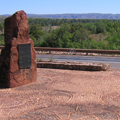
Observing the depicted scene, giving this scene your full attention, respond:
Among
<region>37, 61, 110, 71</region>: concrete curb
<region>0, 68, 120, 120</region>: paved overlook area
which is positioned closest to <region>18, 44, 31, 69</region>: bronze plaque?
<region>0, 68, 120, 120</region>: paved overlook area

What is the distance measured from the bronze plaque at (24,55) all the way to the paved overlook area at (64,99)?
89 centimetres

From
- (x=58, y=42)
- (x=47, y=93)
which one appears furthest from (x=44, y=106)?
(x=58, y=42)

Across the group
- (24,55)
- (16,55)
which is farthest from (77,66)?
(16,55)

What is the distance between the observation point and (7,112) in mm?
6621

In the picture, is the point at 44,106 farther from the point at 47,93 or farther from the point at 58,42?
the point at 58,42

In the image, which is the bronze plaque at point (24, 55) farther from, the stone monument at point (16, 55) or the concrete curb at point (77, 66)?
the concrete curb at point (77, 66)

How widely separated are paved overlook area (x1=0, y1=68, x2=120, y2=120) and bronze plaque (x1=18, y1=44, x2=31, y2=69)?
887mm

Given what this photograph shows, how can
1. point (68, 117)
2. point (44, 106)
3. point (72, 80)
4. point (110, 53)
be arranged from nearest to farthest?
point (68, 117) < point (44, 106) < point (72, 80) < point (110, 53)

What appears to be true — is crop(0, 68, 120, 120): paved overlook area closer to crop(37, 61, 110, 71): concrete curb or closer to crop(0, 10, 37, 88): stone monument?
crop(0, 10, 37, 88): stone monument

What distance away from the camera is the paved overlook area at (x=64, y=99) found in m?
6.40

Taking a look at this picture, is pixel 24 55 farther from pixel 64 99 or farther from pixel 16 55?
pixel 64 99

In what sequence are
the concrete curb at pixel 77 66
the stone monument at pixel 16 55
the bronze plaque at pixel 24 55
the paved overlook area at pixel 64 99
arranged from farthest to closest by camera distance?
the concrete curb at pixel 77 66
the bronze plaque at pixel 24 55
the stone monument at pixel 16 55
the paved overlook area at pixel 64 99

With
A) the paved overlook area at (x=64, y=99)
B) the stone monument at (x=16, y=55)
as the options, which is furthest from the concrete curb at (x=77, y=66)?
the stone monument at (x=16, y=55)

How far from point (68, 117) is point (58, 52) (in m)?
17.5
